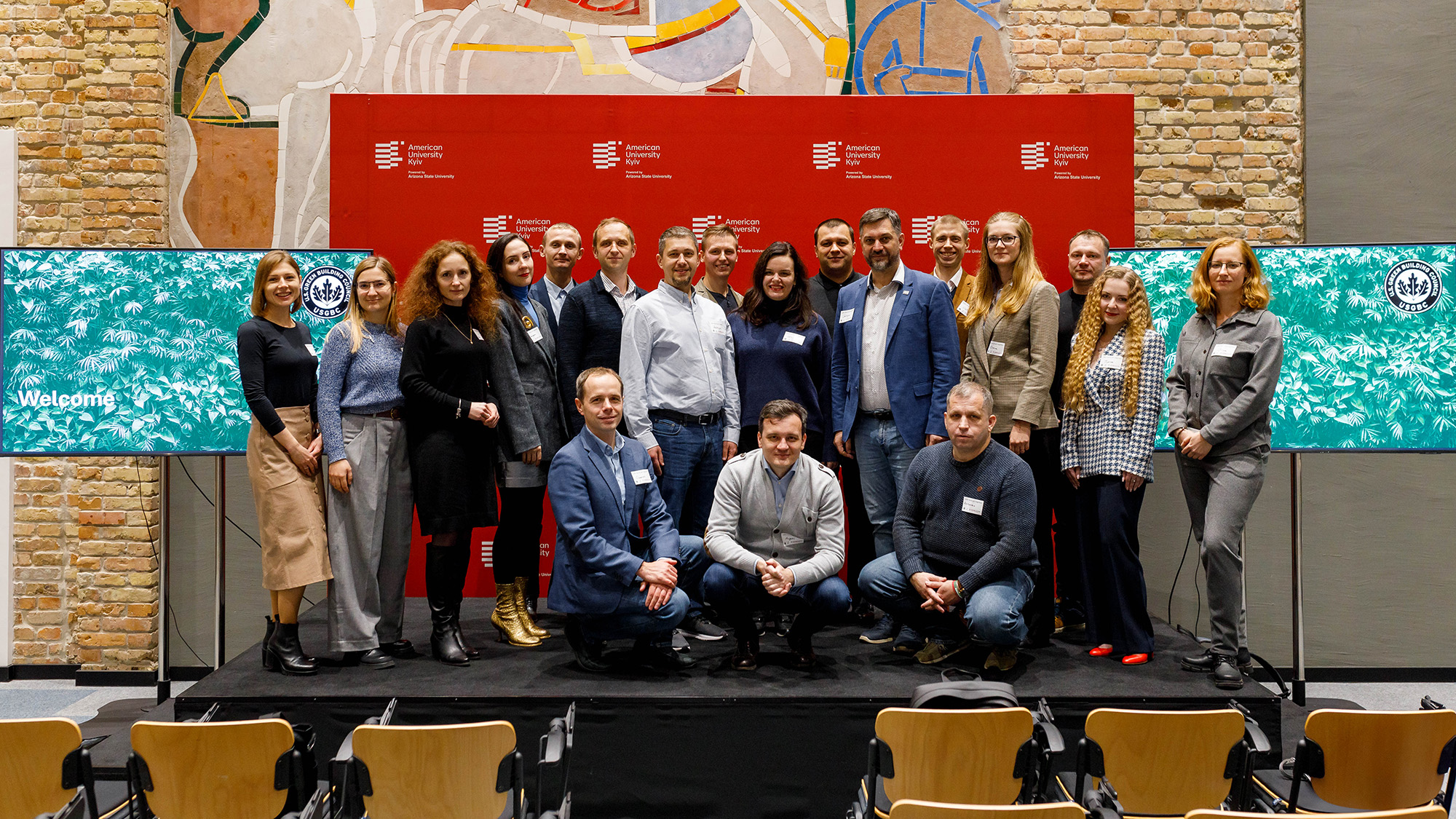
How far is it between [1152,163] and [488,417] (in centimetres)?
393

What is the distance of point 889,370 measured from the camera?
13.3 ft

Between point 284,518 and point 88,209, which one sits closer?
point 284,518

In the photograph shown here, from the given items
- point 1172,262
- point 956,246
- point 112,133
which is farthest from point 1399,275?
point 112,133

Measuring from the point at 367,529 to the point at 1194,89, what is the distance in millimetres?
4814

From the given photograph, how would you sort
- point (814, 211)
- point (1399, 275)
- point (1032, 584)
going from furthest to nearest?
1. point (814, 211)
2. point (1399, 275)
3. point (1032, 584)

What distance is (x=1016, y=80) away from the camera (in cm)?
554

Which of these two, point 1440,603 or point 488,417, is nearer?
point 488,417

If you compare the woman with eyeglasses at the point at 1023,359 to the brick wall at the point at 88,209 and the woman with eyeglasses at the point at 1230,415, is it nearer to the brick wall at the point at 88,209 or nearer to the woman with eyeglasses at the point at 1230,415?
the woman with eyeglasses at the point at 1230,415

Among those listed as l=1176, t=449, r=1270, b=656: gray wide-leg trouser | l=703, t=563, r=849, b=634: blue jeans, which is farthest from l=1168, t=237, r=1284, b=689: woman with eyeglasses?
l=703, t=563, r=849, b=634: blue jeans

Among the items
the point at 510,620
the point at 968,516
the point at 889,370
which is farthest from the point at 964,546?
the point at 510,620

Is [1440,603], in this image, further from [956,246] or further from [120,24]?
[120,24]

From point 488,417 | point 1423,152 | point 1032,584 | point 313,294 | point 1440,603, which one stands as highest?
point 1423,152

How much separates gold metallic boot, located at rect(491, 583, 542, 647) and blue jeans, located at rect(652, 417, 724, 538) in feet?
2.42

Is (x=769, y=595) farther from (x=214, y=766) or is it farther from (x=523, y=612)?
(x=214, y=766)
